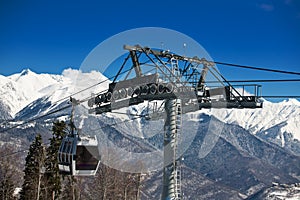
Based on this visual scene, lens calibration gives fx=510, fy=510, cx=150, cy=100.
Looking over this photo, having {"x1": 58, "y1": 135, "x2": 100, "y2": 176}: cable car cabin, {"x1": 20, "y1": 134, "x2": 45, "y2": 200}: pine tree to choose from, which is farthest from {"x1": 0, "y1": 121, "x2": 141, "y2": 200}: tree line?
{"x1": 58, "y1": 135, "x2": 100, "y2": 176}: cable car cabin

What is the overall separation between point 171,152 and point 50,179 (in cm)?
4473

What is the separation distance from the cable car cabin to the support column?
701cm

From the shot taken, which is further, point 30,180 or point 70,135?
point 30,180

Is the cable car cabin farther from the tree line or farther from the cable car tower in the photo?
the tree line

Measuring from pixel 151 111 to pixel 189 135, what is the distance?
2.12 meters

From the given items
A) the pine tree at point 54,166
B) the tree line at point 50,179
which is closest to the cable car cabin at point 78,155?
the tree line at point 50,179

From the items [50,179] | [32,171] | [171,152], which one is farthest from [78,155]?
[32,171]

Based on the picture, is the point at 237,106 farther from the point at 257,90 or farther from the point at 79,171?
the point at 79,171

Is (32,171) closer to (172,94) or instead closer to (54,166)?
(54,166)

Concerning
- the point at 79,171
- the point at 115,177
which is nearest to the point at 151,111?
the point at 79,171

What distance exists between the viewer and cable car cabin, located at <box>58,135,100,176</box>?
24.6 metres

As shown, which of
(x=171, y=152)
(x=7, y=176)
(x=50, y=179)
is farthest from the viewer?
(x=7, y=176)

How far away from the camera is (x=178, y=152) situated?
18.8 metres

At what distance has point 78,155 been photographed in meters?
24.7
